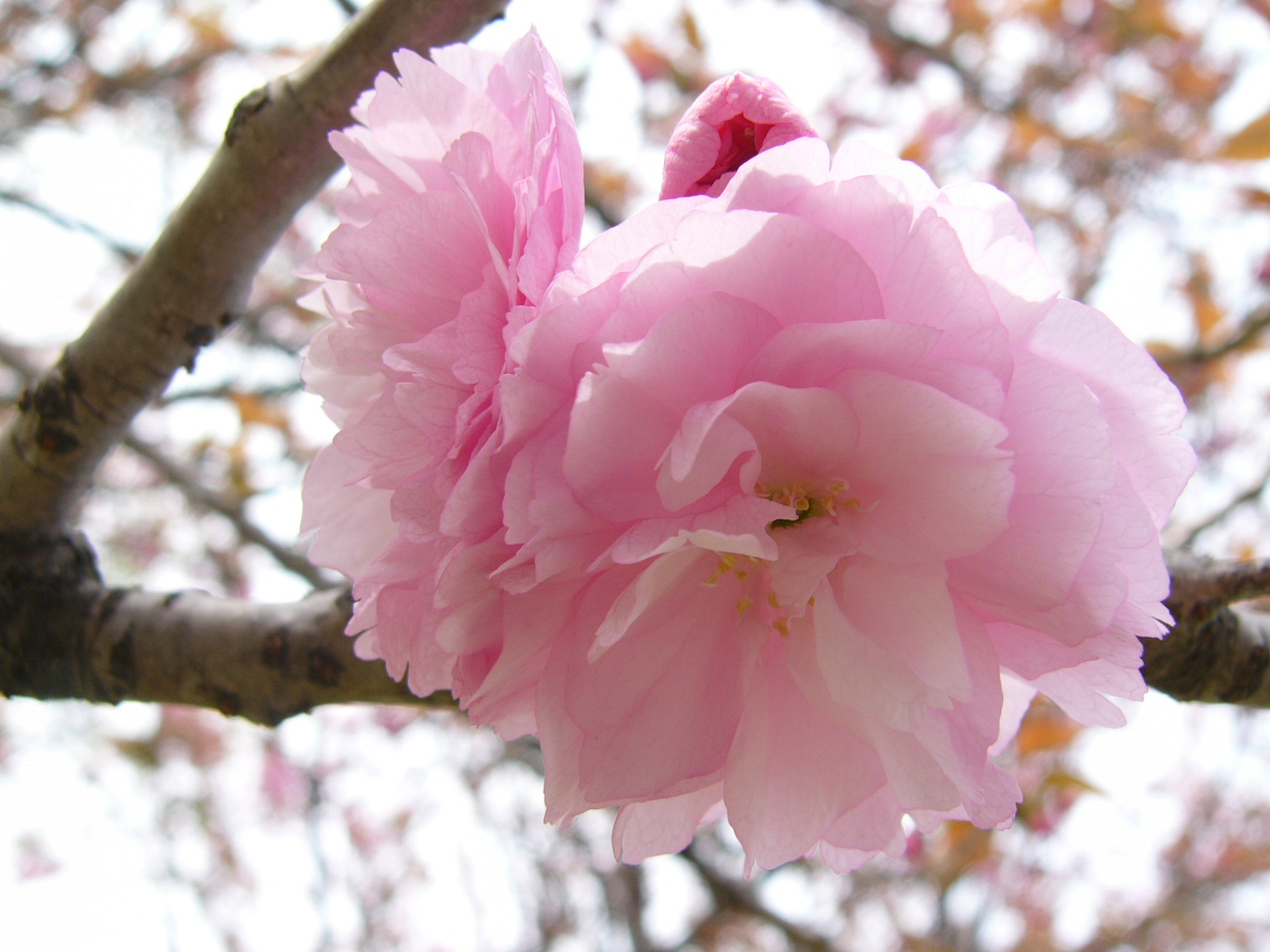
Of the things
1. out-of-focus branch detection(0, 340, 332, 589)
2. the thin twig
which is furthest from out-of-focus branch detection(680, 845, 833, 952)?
the thin twig

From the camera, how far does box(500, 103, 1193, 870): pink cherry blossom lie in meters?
0.49

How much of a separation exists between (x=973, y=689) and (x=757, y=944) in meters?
4.39

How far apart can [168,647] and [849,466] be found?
32.0 inches

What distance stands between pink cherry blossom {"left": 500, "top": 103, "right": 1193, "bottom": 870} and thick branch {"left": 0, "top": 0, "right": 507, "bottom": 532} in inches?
17.1

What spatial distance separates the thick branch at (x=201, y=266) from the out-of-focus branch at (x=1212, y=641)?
818mm

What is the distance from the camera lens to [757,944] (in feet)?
14.2

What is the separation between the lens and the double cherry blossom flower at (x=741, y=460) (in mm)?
497

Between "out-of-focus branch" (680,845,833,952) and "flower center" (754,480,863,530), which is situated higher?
"flower center" (754,480,863,530)

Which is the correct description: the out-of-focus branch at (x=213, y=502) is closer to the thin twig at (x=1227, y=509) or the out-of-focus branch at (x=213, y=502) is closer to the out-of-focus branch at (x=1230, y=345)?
the thin twig at (x=1227, y=509)

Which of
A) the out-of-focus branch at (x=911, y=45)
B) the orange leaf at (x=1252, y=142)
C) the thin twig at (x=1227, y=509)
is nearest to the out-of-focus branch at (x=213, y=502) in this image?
the thin twig at (x=1227, y=509)

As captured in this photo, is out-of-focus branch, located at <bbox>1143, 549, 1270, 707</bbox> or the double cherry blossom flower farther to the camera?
out-of-focus branch, located at <bbox>1143, 549, 1270, 707</bbox>

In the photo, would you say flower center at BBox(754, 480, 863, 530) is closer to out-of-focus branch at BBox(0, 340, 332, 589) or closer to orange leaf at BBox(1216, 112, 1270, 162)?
orange leaf at BBox(1216, 112, 1270, 162)

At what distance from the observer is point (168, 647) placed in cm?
98

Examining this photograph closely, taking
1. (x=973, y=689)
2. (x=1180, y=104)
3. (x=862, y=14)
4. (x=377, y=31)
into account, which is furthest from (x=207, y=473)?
(x=1180, y=104)
